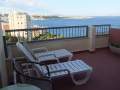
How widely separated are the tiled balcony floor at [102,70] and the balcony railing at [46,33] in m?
0.76

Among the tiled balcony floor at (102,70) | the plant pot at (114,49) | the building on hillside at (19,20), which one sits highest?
the building on hillside at (19,20)

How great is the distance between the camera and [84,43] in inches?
253

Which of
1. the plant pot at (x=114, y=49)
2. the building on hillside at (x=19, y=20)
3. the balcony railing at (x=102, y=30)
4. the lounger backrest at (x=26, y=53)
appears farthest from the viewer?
the building on hillside at (x=19, y=20)

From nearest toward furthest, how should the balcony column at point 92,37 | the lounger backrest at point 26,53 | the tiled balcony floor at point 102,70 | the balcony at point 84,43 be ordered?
the tiled balcony floor at point 102,70 → the lounger backrest at point 26,53 → the balcony at point 84,43 → the balcony column at point 92,37

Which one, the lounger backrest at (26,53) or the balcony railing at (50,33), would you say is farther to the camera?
the balcony railing at (50,33)

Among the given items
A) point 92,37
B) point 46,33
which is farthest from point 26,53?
point 92,37

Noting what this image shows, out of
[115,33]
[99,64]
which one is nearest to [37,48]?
[99,64]

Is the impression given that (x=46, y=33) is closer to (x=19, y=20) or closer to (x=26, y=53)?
(x=19, y=20)

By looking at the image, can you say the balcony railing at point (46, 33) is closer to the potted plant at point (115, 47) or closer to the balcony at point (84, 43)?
the balcony at point (84, 43)

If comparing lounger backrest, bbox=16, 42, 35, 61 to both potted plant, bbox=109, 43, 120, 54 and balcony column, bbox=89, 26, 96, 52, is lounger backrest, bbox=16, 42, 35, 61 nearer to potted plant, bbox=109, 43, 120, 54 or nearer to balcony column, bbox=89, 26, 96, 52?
balcony column, bbox=89, 26, 96, 52

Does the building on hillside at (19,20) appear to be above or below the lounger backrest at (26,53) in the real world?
above

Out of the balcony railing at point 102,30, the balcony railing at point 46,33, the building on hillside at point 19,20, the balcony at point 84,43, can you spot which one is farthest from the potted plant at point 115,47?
the building on hillside at point 19,20

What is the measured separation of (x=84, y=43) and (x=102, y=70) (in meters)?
2.01

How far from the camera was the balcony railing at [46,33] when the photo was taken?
5.62 meters
